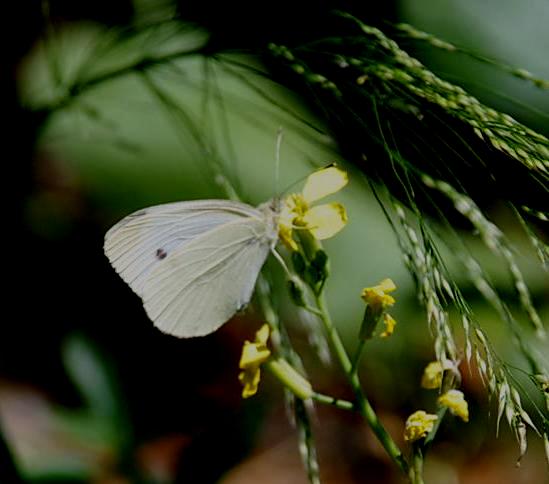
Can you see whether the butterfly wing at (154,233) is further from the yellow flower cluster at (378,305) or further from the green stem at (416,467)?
the green stem at (416,467)

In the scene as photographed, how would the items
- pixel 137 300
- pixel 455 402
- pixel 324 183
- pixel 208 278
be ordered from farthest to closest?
pixel 137 300, pixel 208 278, pixel 324 183, pixel 455 402

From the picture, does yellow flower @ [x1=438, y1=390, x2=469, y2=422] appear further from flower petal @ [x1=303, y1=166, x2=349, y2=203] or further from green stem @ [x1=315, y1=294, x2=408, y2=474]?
flower petal @ [x1=303, y1=166, x2=349, y2=203]

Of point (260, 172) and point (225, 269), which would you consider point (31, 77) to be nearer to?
point (260, 172)

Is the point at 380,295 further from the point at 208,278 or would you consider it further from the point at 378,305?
the point at 208,278

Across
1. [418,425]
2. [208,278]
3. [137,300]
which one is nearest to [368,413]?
[418,425]

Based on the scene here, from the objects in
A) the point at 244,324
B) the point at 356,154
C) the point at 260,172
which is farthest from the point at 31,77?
the point at 356,154

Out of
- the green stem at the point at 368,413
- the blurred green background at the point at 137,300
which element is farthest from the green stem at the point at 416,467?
the blurred green background at the point at 137,300

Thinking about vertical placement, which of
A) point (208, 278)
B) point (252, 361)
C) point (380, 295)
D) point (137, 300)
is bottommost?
point (137, 300)

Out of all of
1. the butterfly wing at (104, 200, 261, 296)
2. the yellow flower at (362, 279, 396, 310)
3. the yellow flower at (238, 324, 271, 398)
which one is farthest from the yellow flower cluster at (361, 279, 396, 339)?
the butterfly wing at (104, 200, 261, 296)
